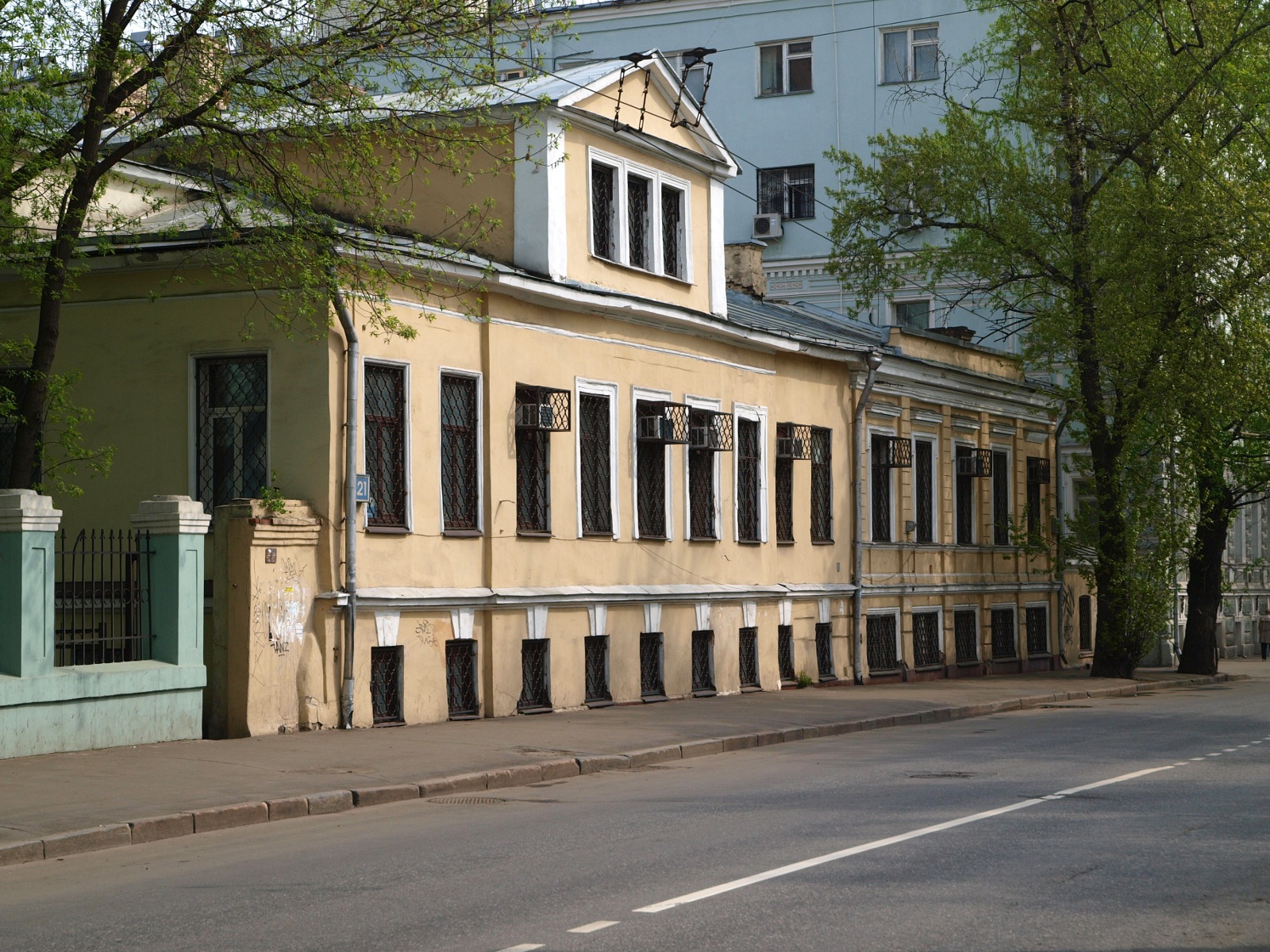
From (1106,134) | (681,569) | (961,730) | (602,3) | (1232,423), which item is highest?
(602,3)

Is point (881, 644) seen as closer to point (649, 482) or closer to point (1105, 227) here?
point (649, 482)

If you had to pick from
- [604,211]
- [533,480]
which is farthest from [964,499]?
[533,480]

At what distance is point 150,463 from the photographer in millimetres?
18469

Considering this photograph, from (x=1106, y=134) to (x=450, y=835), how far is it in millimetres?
22132

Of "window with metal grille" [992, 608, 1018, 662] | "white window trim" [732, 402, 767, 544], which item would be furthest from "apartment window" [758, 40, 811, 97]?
"white window trim" [732, 402, 767, 544]

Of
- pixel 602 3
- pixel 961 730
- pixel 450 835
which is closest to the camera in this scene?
pixel 450 835

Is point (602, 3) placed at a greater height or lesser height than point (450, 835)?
greater

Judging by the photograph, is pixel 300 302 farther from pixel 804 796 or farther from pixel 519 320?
pixel 804 796

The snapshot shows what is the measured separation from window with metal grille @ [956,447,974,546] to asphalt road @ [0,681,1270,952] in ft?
61.4

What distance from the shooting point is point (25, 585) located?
47.7 feet

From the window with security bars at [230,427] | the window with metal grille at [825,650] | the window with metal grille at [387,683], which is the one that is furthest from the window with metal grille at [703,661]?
the window with security bars at [230,427]

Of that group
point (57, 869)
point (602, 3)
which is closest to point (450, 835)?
point (57, 869)

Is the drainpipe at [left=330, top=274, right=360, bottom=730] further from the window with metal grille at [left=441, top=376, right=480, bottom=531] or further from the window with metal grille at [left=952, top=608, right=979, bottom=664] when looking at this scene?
the window with metal grille at [left=952, top=608, right=979, bottom=664]

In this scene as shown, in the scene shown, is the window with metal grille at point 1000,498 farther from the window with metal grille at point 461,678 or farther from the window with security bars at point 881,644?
the window with metal grille at point 461,678
